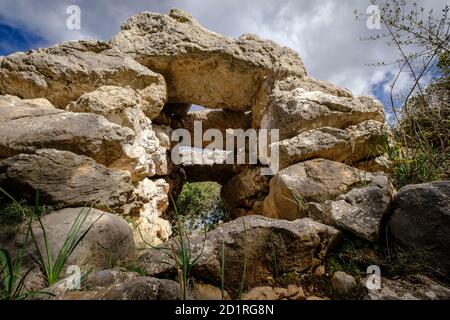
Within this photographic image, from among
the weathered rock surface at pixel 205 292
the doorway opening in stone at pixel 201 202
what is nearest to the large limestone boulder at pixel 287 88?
the doorway opening in stone at pixel 201 202

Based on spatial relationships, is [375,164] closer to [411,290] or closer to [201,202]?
[411,290]

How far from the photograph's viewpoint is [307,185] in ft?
11.7

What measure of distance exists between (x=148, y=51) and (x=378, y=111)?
4519 millimetres

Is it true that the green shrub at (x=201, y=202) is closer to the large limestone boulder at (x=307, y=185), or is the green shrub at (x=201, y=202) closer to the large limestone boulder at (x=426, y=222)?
the large limestone boulder at (x=307, y=185)

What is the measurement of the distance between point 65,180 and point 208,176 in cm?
501

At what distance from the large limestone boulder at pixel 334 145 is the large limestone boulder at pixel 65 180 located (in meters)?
2.58

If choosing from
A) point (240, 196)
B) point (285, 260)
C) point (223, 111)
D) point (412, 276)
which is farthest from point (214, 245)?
point (223, 111)

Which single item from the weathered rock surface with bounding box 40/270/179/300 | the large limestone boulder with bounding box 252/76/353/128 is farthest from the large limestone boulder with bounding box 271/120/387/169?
the weathered rock surface with bounding box 40/270/179/300

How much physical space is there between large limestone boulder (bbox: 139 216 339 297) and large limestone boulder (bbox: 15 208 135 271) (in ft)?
1.70

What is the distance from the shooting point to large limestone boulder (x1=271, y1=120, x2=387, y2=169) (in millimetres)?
4441

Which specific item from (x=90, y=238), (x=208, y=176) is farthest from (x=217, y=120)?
(x=90, y=238)

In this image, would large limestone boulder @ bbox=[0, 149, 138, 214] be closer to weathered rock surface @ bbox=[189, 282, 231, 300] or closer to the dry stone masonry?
the dry stone masonry
